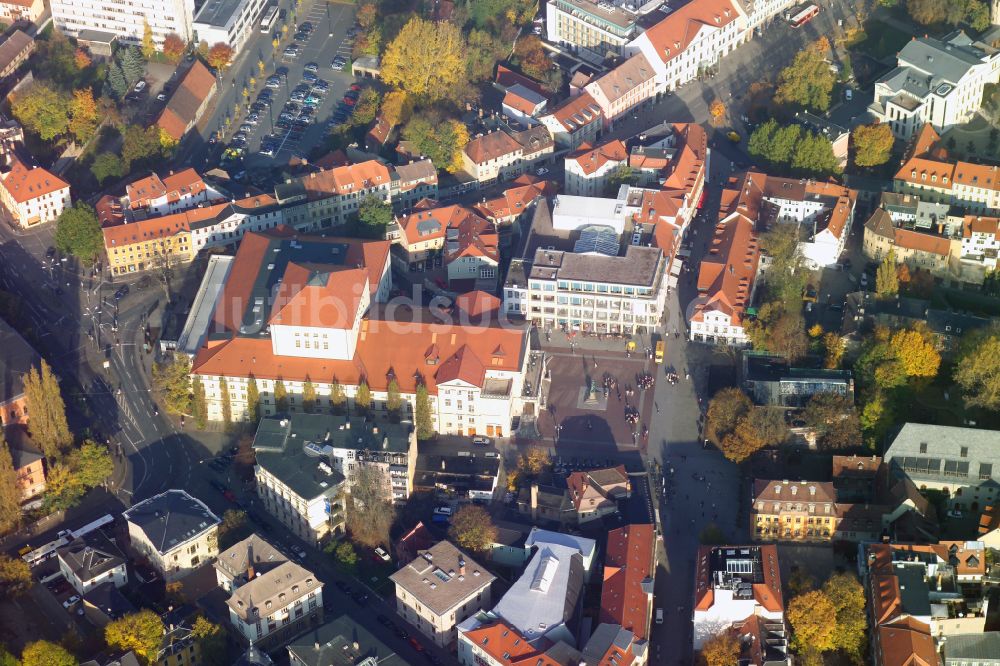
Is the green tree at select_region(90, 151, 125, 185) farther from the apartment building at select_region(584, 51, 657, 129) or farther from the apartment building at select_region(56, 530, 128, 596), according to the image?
the apartment building at select_region(56, 530, 128, 596)

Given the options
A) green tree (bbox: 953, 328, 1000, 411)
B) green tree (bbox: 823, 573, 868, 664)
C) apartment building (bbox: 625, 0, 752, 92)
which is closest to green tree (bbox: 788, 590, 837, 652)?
green tree (bbox: 823, 573, 868, 664)

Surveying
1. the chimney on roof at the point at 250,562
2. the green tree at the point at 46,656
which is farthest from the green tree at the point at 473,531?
the green tree at the point at 46,656

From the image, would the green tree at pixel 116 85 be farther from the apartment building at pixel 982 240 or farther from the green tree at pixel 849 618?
the green tree at pixel 849 618

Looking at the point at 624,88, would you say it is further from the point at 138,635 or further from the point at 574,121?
the point at 138,635

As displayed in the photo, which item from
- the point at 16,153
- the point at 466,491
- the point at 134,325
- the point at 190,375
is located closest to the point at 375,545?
the point at 466,491

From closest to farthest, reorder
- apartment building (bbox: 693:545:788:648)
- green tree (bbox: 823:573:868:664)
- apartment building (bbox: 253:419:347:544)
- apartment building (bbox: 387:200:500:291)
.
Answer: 1. apartment building (bbox: 693:545:788:648)
2. green tree (bbox: 823:573:868:664)
3. apartment building (bbox: 253:419:347:544)
4. apartment building (bbox: 387:200:500:291)

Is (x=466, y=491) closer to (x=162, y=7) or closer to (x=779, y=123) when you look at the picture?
(x=779, y=123)

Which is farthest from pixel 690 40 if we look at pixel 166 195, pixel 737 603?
pixel 737 603
